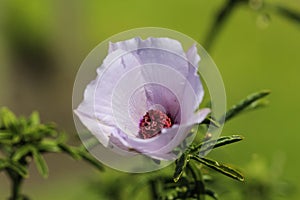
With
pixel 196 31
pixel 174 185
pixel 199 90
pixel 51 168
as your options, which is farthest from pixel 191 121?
pixel 196 31

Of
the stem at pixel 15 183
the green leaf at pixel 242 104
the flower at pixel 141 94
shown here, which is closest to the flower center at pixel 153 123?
the flower at pixel 141 94

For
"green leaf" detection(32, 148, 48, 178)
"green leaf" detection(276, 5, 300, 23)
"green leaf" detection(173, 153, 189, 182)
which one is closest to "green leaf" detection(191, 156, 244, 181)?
"green leaf" detection(173, 153, 189, 182)

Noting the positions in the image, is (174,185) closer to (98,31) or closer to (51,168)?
(51,168)

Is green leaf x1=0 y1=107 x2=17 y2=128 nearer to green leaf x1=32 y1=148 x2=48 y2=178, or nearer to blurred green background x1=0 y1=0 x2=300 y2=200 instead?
green leaf x1=32 y1=148 x2=48 y2=178

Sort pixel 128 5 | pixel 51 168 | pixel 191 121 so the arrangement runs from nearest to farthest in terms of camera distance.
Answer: pixel 191 121 → pixel 51 168 → pixel 128 5

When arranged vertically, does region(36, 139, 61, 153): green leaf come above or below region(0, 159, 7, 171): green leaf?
above

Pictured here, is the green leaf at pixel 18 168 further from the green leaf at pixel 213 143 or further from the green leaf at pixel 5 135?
the green leaf at pixel 213 143

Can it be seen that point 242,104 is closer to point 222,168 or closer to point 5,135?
point 222,168

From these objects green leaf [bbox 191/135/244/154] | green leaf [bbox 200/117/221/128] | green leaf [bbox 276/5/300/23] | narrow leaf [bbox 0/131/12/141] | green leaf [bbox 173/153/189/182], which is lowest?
narrow leaf [bbox 0/131/12/141]

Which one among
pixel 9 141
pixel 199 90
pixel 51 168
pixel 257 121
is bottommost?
pixel 9 141
